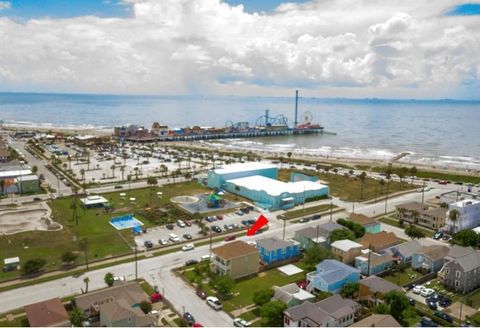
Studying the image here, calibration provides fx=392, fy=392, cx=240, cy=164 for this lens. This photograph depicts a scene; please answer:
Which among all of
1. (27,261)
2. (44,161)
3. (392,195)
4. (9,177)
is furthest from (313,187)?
(44,161)

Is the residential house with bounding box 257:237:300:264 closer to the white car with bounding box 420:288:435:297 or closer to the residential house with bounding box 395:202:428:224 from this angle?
the white car with bounding box 420:288:435:297

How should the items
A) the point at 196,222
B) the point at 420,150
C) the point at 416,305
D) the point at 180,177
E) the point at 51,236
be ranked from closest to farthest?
the point at 416,305, the point at 51,236, the point at 196,222, the point at 180,177, the point at 420,150

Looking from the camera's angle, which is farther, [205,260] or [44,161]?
[44,161]

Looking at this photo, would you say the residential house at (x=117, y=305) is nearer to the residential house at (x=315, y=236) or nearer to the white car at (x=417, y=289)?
the residential house at (x=315, y=236)

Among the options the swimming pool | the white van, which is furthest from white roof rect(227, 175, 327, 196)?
the swimming pool

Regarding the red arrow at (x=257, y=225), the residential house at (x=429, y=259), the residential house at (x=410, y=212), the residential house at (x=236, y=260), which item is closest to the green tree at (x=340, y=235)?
the residential house at (x=429, y=259)

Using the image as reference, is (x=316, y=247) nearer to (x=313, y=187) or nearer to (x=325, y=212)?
(x=325, y=212)

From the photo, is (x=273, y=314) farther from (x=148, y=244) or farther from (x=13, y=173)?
(x=13, y=173)
